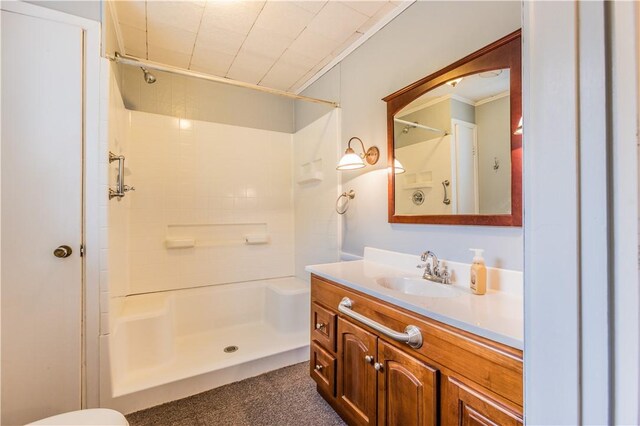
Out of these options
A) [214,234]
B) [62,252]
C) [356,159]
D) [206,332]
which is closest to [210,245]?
[214,234]

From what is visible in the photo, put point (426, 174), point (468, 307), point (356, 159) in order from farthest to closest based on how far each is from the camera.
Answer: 1. point (356, 159)
2. point (426, 174)
3. point (468, 307)

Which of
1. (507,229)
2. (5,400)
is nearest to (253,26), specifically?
(507,229)

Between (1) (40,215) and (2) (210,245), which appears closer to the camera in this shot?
(1) (40,215)

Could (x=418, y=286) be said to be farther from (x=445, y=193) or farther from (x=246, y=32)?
(x=246, y=32)

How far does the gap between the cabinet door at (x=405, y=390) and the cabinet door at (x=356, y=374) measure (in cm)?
6

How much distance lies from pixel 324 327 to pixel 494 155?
48.6 inches

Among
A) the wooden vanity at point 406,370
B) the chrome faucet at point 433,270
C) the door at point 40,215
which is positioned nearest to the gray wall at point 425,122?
the chrome faucet at point 433,270

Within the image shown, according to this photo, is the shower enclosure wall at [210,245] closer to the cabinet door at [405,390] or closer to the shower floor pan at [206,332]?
the shower floor pan at [206,332]

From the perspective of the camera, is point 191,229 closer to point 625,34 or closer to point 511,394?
point 511,394

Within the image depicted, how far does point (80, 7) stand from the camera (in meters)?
1.44

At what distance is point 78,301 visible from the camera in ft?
4.77

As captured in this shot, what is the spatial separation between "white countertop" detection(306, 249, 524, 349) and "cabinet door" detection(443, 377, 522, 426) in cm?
18

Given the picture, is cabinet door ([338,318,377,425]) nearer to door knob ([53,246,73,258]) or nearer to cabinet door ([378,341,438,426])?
cabinet door ([378,341,438,426])

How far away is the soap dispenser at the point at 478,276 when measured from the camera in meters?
1.15
